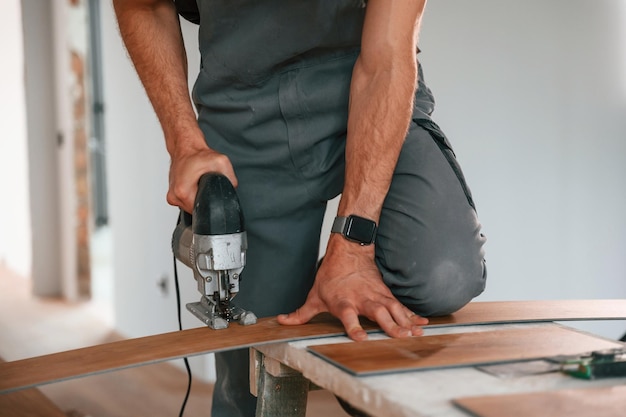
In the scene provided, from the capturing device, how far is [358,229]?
1.49 metres

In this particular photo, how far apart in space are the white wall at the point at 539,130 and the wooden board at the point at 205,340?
4.39ft

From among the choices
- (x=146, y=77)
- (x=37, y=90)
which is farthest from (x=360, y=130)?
(x=37, y=90)

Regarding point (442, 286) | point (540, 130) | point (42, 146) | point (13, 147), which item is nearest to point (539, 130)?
point (540, 130)

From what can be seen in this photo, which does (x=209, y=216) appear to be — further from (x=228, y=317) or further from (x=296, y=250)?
(x=296, y=250)

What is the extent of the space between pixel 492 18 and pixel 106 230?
5.61m

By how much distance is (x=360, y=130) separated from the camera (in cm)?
158

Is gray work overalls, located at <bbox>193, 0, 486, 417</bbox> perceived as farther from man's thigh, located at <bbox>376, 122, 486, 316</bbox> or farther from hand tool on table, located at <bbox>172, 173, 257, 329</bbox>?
hand tool on table, located at <bbox>172, 173, 257, 329</bbox>

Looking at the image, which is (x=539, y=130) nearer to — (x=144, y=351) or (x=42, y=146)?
(x=144, y=351)

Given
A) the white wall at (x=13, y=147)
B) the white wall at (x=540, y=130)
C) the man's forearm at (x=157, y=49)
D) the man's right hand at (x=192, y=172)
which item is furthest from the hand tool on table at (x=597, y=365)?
the white wall at (x=13, y=147)

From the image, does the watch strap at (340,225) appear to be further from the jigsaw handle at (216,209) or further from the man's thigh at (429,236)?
the jigsaw handle at (216,209)

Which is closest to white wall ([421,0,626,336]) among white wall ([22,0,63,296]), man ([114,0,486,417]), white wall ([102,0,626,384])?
white wall ([102,0,626,384])

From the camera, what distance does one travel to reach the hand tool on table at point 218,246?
134 centimetres

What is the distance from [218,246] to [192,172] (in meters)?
0.27

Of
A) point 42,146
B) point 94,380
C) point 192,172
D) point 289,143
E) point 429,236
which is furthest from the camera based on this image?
point 42,146
